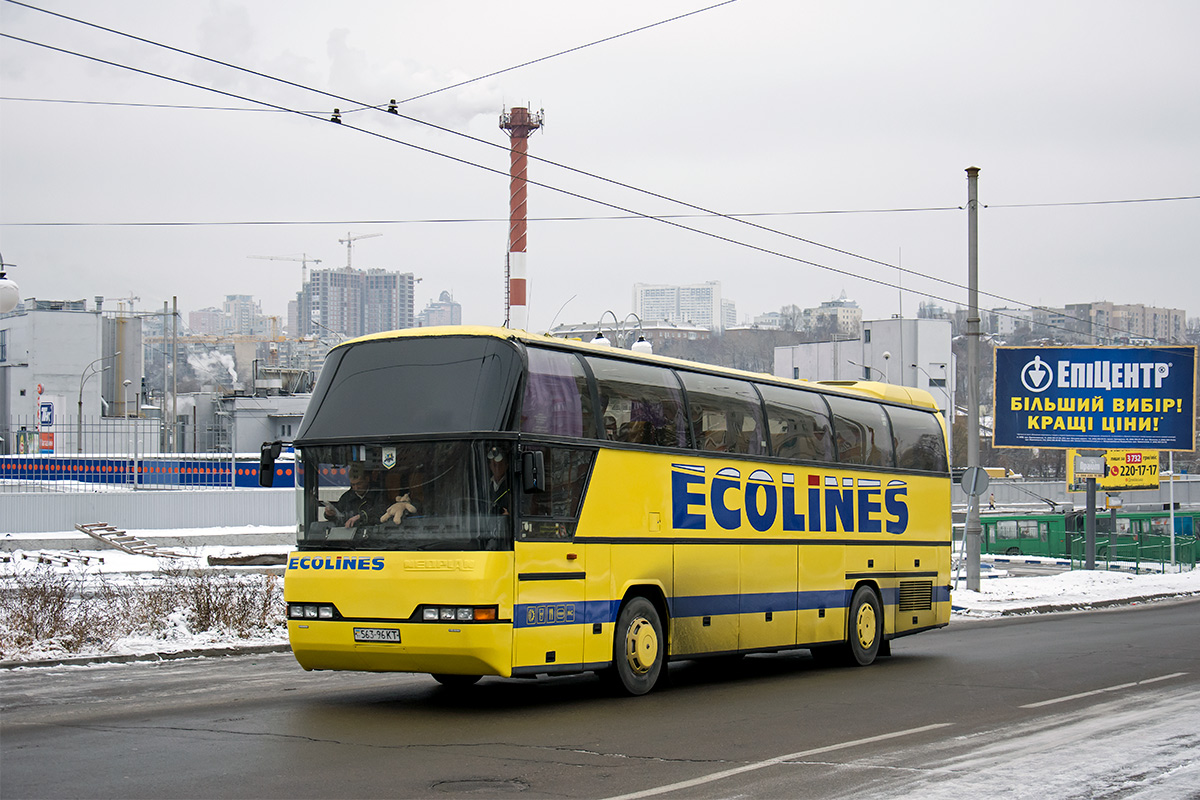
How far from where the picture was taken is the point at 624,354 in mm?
13219

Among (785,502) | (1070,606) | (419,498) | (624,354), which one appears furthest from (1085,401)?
(419,498)

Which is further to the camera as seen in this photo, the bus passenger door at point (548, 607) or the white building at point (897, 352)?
the white building at point (897, 352)

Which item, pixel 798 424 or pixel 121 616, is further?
pixel 121 616

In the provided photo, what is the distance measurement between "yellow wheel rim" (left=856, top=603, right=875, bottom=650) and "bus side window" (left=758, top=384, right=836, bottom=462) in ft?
7.20

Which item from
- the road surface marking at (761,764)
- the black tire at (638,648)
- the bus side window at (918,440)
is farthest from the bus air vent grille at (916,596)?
the road surface marking at (761,764)

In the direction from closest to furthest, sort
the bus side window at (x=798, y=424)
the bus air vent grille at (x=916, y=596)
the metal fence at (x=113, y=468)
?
the bus side window at (x=798, y=424)
the bus air vent grille at (x=916, y=596)
the metal fence at (x=113, y=468)

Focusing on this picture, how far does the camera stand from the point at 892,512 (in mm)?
17953

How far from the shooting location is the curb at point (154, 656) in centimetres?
1409

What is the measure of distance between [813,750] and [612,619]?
124 inches

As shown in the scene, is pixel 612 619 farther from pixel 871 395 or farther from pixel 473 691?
pixel 871 395

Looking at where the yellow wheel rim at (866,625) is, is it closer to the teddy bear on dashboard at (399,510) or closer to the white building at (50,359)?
the teddy bear on dashboard at (399,510)

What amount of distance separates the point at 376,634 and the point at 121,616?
728cm

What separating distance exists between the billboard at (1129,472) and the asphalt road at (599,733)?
1199 inches

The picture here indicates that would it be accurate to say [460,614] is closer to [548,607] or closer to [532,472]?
[548,607]
